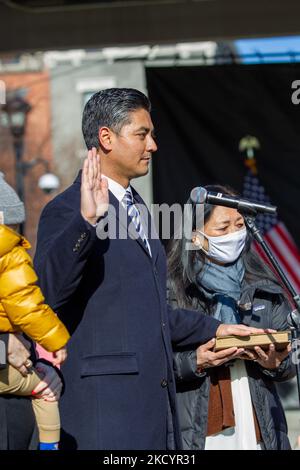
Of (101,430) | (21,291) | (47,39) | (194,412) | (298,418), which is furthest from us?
(298,418)

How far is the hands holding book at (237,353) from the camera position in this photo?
3698 millimetres

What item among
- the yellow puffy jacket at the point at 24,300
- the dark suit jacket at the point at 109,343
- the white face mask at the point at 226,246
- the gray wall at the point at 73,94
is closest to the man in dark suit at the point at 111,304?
the dark suit jacket at the point at 109,343

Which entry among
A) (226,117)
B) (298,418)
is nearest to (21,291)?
(226,117)

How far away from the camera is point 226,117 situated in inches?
261

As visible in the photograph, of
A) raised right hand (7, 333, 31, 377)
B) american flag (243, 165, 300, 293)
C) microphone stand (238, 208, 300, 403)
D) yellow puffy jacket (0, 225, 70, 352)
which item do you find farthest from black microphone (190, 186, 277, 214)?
american flag (243, 165, 300, 293)

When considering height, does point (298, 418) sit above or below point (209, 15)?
below

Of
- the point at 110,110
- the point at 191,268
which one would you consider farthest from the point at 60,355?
the point at 191,268

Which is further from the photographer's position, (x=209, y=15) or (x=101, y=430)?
(x=209, y=15)

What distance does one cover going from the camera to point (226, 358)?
12.3 feet

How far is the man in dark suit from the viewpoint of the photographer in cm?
317

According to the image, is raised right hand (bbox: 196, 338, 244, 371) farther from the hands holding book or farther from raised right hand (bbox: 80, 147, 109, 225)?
raised right hand (bbox: 80, 147, 109, 225)

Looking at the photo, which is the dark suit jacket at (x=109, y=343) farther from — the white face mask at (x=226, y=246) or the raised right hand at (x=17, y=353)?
the white face mask at (x=226, y=246)
